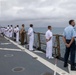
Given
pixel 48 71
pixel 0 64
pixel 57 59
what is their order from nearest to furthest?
pixel 48 71
pixel 0 64
pixel 57 59

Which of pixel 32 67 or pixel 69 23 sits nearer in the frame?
pixel 69 23

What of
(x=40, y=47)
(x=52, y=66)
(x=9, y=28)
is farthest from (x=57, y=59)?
(x=9, y=28)

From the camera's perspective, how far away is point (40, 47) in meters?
16.4

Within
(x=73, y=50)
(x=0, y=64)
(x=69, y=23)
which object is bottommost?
(x=0, y=64)

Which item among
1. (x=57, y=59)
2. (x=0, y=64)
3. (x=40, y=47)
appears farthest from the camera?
(x=40, y=47)

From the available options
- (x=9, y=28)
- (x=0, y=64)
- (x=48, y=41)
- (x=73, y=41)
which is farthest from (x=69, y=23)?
(x=9, y=28)

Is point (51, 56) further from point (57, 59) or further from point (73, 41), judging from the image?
point (73, 41)

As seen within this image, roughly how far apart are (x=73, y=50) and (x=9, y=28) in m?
24.3

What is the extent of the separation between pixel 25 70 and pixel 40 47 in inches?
278

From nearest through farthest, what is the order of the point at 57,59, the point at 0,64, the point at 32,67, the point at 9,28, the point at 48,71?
the point at 48,71
the point at 32,67
the point at 0,64
the point at 57,59
the point at 9,28

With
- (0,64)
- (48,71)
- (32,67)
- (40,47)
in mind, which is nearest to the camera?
(48,71)

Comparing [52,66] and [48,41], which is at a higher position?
→ [48,41]

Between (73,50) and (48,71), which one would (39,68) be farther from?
(73,50)

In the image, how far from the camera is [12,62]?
1136 cm
